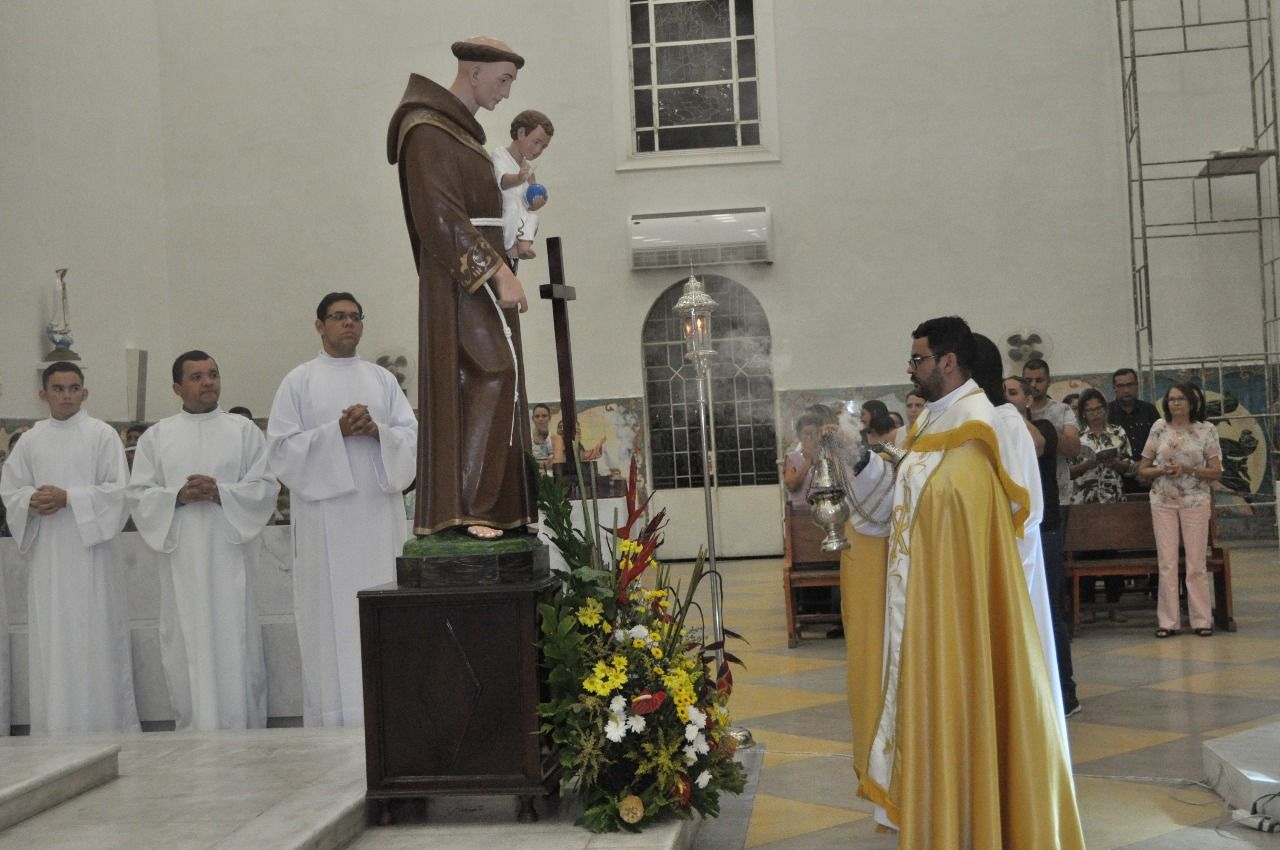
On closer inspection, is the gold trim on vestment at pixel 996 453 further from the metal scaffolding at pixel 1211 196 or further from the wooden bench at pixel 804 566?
the metal scaffolding at pixel 1211 196

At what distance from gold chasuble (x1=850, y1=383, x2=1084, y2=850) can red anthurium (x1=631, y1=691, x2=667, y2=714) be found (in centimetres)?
71

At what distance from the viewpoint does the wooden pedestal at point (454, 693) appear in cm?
366

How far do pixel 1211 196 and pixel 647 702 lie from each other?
38.9 feet

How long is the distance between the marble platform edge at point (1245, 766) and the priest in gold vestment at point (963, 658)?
950 mm

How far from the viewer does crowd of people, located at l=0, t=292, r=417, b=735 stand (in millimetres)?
5871

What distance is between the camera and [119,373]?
1349cm

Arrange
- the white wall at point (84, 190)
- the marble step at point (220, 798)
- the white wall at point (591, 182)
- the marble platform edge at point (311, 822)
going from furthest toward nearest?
the white wall at point (591, 182)
the white wall at point (84, 190)
the marble step at point (220, 798)
the marble platform edge at point (311, 822)

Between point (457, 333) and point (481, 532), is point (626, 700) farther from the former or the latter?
point (457, 333)

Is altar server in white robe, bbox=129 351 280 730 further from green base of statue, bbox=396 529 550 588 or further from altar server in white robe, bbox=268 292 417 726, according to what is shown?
green base of statue, bbox=396 529 550 588

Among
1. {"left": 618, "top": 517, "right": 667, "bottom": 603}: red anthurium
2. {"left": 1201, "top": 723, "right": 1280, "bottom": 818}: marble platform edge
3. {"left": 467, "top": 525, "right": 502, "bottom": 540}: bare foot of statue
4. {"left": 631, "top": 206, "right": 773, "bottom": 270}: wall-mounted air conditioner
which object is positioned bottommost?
{"left": 1201, "top": 723, "right": 1280, "bottom": 818}: marble platform edge

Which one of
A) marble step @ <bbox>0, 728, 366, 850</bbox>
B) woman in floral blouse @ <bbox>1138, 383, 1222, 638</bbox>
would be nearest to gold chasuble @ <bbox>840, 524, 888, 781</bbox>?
marble step @ <bbox>0, 728, 366, 850</bbox>

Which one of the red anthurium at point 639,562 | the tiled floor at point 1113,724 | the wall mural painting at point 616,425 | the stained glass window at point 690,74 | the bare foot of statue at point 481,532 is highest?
the stained glass window at point 690,74

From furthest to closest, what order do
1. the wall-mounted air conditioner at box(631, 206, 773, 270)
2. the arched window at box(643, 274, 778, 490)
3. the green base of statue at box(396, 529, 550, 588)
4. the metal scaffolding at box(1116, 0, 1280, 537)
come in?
the arched window at box(643, 274, 778, 490), the wall-mounted air conditioner at box(631, 206, 773, 270), the metal scaffolding at box(1116, 0, 1280, 537), the green base of statue at box(396, 529, 550, 588)

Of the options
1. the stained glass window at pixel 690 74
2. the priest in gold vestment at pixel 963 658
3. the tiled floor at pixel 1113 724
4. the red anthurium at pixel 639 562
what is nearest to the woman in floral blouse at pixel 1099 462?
the tiled floor at pixel 1113 724
